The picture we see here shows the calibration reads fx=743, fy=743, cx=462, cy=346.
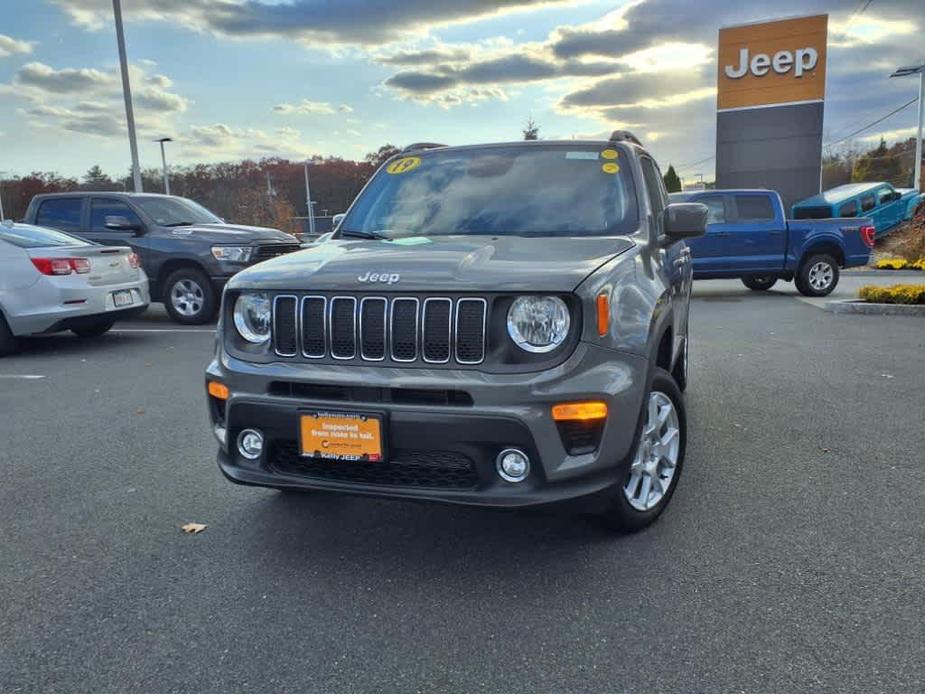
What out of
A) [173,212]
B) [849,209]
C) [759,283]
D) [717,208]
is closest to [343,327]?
[173,212]

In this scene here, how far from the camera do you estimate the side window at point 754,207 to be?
1326cm

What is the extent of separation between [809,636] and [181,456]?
3648mm

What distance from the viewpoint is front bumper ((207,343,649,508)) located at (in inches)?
108

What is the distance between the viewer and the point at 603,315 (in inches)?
114

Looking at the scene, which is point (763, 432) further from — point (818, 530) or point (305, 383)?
point (305, 383)

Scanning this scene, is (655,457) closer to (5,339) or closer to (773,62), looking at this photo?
(5,339)

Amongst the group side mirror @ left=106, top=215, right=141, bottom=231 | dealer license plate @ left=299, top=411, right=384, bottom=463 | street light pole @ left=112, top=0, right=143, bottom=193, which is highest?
street light pole @ left=112, top=0, right=143, bottom=193

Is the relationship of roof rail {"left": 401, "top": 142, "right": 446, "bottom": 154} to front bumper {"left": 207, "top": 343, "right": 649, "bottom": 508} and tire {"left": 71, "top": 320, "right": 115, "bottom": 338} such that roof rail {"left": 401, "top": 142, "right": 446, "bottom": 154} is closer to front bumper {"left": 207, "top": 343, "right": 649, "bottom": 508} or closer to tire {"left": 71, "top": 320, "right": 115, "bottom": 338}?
front bumper {"left": 207, "top": 343, "right": 649, "bottom": 508}

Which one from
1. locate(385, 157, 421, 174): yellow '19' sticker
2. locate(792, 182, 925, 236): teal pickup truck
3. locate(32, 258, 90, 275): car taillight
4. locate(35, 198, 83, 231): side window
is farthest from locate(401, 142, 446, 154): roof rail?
locate(792, 182, 925, 236): teal pickup truck

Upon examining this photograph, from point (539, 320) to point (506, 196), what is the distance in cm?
137

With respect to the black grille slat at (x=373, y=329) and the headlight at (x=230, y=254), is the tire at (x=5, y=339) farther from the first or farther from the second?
the black grille slat at (x=373, y=329)

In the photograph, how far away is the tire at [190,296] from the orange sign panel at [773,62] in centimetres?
2135

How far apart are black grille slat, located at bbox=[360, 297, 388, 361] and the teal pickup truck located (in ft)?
70.4

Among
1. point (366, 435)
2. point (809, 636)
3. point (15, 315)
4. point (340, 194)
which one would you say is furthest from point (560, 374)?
point (340, 194)
